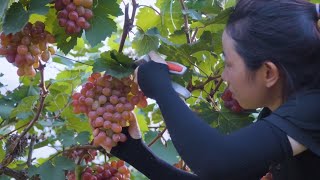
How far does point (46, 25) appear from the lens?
1.28m

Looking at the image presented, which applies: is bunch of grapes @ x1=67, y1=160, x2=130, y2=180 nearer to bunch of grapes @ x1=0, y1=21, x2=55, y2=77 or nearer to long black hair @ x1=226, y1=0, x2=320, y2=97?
bunch of grapes @ x1=0, y1=21, x2=55, y2=77

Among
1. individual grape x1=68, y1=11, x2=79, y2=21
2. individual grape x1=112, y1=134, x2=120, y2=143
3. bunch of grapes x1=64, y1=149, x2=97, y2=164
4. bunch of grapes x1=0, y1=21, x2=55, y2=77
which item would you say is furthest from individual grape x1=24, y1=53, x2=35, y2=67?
bunch of grapes x1=64, y1=149, x2=97, y2=164

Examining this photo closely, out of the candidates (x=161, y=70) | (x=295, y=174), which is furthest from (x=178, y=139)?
(x=295, y=174)

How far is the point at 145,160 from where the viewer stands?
138cm

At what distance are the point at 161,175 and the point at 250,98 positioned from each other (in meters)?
0.35

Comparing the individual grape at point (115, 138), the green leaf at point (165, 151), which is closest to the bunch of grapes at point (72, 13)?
the individual grape at point (115, 138)

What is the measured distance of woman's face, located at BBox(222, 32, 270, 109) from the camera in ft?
3.60

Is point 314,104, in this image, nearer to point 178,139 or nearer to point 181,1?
point 178,139

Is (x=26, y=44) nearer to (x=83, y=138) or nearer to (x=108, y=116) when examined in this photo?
(x=108, y=116)

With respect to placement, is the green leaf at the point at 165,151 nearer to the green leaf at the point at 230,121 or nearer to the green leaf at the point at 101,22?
the green leaf at the point at 230,121

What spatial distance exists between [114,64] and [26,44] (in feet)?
0.58

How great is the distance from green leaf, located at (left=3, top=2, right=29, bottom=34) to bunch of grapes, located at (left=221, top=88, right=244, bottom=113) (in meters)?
0.52

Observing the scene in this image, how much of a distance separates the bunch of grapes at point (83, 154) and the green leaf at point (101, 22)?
1.01 ft

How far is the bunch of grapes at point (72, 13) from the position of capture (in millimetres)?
1191
